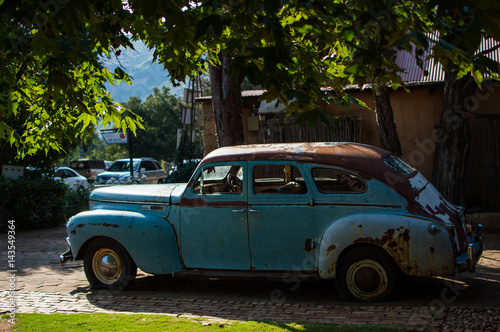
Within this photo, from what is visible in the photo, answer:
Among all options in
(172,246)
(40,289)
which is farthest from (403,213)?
(40,289)

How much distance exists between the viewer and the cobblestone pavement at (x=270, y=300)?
561 cm

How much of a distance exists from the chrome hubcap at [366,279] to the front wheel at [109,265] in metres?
2.87

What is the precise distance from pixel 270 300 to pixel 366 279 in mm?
1219

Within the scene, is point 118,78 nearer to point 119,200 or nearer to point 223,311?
point 119,200

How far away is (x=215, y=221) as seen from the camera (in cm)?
675

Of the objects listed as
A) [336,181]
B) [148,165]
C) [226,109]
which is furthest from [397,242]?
[148,165]

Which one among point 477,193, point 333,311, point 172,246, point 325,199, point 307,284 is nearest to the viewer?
point 333,311

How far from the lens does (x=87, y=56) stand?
626 centimetres

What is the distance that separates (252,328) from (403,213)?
2.21m

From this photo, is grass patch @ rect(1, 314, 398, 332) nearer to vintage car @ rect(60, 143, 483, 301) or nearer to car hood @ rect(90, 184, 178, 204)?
vintage car @ rect(60, 143, 483, 301)

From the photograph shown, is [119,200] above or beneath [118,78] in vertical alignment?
beneath

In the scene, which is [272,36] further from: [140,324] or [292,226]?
[140,324]

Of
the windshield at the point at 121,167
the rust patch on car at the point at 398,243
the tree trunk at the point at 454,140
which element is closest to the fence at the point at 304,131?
the tree trunk at the point at 454,140

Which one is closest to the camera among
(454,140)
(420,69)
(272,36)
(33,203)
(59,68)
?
(272,36)
